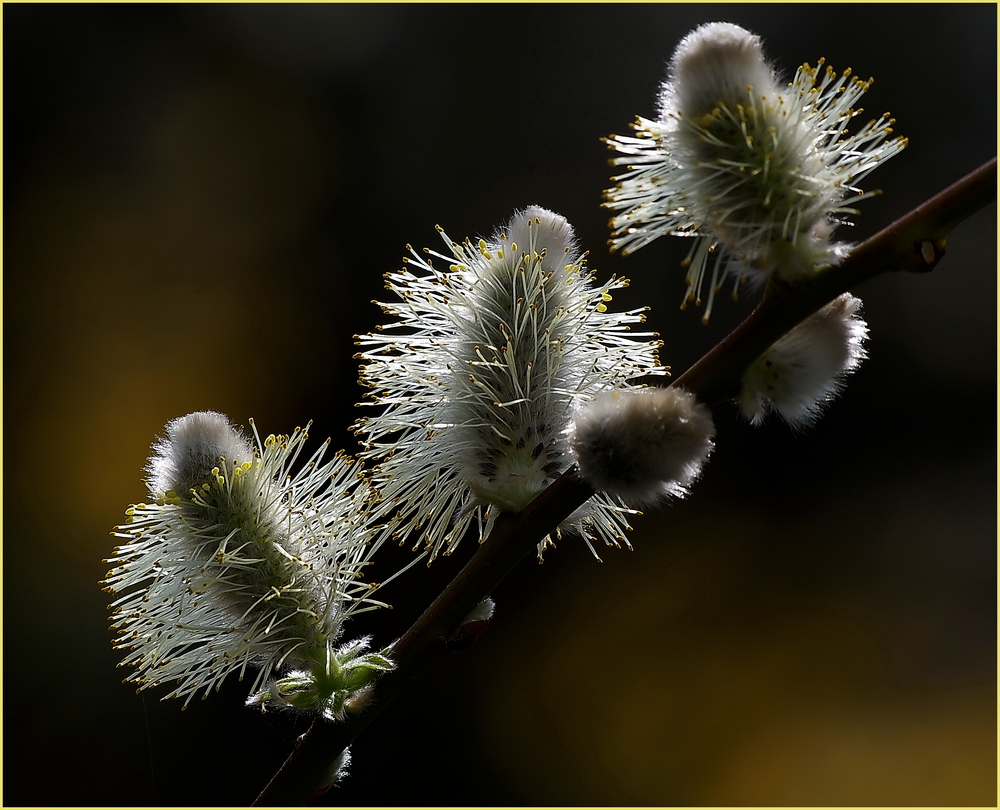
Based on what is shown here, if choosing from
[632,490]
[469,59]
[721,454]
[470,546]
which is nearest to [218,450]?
[632,490]

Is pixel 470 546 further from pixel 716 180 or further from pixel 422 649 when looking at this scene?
pixel 716 180

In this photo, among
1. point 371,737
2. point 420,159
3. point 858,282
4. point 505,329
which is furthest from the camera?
point 420,159

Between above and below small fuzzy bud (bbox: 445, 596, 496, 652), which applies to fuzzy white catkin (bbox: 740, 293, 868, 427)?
above

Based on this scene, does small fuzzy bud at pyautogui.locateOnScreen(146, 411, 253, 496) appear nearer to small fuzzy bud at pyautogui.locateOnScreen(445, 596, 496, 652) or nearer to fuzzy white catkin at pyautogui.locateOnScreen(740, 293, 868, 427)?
small fuzzy bud at pyautogui.locateOnScreen(445, 596, 496, 652)

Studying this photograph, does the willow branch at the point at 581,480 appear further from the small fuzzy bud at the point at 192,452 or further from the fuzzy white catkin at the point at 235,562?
the small fuzzy bud at the point at 192,452

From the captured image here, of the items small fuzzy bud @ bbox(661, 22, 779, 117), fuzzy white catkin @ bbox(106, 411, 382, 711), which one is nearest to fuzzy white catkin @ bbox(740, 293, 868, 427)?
small fuzzy bud @ bbox(661, 22, 779, 117)

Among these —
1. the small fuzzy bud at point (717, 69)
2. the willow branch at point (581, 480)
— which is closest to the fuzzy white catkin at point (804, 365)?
the willow branch at point (581, 480)
